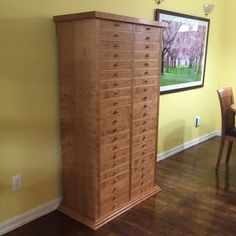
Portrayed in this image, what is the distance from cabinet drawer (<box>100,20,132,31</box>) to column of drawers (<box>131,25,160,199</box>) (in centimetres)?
10

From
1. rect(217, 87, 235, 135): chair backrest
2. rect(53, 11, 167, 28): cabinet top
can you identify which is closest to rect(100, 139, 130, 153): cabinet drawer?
rect(53, 11, 167, 28): cabinet top

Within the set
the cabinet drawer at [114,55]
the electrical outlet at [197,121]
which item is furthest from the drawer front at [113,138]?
the electrical outlet at [197,121]

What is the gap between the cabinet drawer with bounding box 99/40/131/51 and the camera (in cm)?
208

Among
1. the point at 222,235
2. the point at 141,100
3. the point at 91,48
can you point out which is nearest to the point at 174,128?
A: the point at 141,100

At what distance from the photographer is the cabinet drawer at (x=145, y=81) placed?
2.45 meters

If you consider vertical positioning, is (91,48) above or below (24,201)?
above

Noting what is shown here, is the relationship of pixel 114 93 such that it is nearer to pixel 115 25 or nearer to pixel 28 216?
pixel 115 25

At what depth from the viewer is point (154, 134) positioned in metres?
2.78

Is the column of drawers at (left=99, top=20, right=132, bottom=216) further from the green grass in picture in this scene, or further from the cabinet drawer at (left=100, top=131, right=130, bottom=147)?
the green grass in picture

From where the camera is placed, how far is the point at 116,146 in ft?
7.85

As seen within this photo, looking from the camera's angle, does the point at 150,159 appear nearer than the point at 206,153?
Yes

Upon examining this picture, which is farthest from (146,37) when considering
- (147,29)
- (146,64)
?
(146,64)

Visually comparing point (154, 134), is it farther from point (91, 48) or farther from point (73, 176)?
point (91, 48)

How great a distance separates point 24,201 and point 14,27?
1331mm
